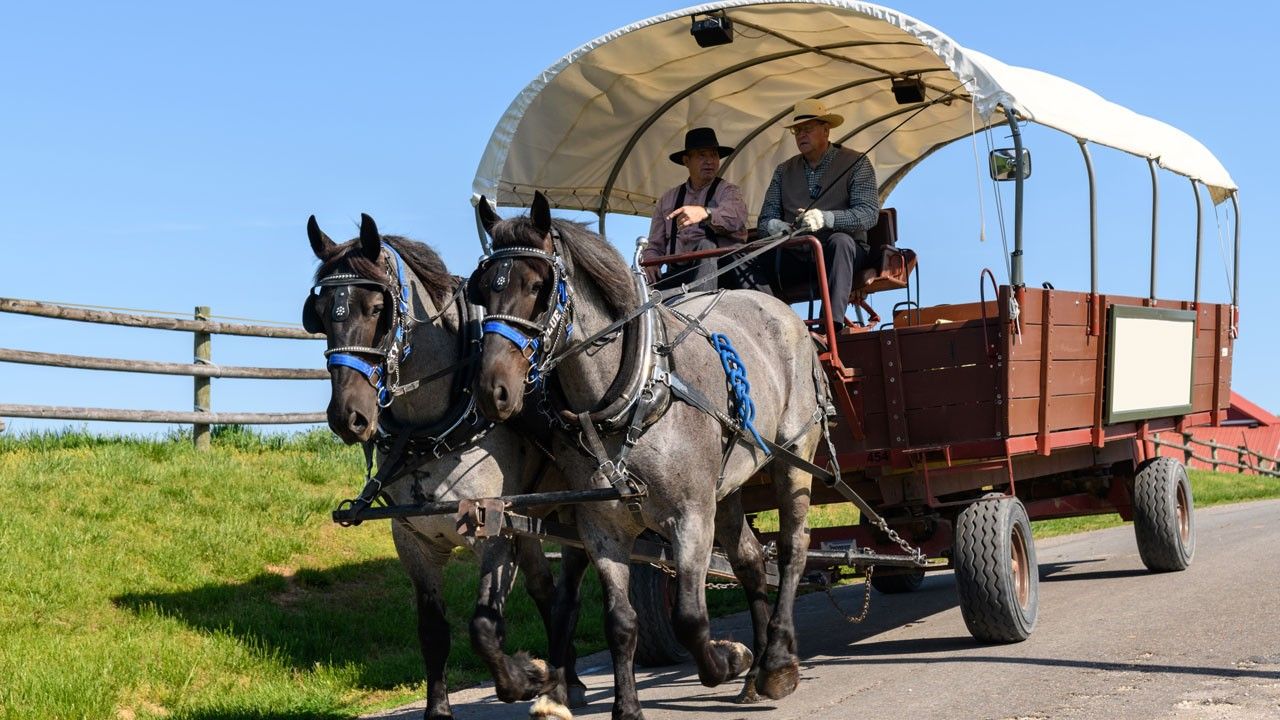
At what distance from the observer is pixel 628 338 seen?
549 cm

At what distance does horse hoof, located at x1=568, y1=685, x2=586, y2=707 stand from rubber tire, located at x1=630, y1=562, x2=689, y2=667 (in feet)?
4.70

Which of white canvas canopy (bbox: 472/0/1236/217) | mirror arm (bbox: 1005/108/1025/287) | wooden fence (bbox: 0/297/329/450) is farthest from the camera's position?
wooden fence (bbox: 0/297/329/450)

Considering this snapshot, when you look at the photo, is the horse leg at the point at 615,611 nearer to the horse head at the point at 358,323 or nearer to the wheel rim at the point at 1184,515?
the horse head at the point at 358,323

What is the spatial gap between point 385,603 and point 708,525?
455 centimetres

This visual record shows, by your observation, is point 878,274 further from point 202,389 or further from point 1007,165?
point 202,389

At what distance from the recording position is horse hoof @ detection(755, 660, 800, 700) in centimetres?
629

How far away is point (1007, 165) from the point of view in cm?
718

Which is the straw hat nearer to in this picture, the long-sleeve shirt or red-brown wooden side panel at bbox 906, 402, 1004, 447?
the long-sleeve shirt

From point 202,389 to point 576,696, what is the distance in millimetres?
6995

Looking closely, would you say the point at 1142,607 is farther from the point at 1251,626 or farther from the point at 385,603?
the point at 385,603

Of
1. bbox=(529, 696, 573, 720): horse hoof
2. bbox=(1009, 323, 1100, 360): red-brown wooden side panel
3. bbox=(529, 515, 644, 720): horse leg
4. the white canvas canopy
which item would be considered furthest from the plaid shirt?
bbox=(529, 696, 573, 720): horse hoof

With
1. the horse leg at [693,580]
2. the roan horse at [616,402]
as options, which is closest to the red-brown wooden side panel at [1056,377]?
the roan horse at [616,402]

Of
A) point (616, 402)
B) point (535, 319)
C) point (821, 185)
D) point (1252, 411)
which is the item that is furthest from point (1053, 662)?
point (1252, 411)

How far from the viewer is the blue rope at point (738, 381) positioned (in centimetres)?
600
